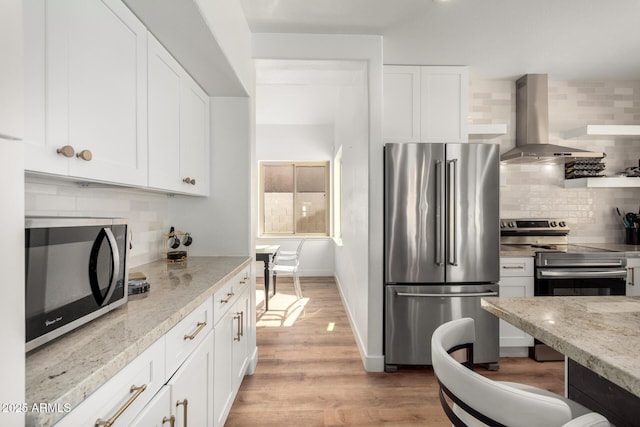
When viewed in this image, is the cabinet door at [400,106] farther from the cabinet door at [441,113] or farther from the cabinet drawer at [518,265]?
the cabinet drawer at [518,265]

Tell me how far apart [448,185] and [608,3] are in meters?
1.51

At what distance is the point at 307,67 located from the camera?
2.78 m

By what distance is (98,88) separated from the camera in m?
1.20

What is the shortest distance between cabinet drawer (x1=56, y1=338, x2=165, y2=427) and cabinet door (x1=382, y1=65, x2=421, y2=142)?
2.49 metres

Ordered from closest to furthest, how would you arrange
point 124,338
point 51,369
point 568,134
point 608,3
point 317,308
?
point 51,369
point 124,338
point 608,3
point 568,134
point 317,308

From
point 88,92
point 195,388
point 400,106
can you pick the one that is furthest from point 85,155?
point 400,106

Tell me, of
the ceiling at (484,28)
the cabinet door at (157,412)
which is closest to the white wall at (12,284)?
the cabinet door at (157,412)

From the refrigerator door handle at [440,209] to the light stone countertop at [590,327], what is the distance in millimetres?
1145

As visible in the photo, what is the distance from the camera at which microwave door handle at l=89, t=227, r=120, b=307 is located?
1.03 m

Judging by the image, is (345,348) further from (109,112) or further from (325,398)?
(109,112)

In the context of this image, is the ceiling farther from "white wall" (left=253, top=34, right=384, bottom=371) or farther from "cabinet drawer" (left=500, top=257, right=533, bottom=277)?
"cabinet drawer" (left=500, top=257, right=533, bottom=277)

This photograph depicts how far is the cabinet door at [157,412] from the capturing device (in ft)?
2.98

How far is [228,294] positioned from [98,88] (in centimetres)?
114

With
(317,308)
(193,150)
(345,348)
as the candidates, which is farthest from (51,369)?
(317,308)
